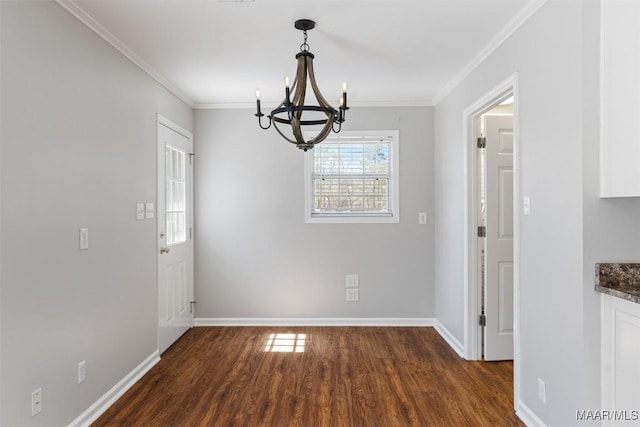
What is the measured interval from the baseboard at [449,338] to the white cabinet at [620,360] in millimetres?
1654

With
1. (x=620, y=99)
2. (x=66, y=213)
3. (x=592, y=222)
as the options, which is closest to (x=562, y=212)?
(x=592, y=222)

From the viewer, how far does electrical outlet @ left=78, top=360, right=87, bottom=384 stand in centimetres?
230

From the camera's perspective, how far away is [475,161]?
326cm

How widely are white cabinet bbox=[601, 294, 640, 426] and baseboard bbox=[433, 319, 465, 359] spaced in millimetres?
1654

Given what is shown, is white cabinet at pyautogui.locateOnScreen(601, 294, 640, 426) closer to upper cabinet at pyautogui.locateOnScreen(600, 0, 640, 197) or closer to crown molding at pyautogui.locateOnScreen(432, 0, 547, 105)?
upper cabinet at pyautogui.locateOnScreen(600, 0, 640, 197)

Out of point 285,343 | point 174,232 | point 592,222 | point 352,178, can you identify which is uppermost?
point 352,178

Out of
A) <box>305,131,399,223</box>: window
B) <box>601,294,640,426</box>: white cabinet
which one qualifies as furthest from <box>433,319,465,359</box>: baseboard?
<box>601,294,640,426</box>: white cabinet

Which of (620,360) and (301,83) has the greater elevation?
(301,83)

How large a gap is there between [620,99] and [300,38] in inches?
75.3

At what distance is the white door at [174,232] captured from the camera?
3.52 metres

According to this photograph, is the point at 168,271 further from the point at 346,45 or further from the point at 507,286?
the point at 507,286

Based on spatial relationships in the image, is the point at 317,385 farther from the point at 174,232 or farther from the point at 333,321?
the point at 174,232

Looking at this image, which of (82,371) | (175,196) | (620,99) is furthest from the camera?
(175,196)

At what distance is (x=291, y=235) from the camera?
172 inches
